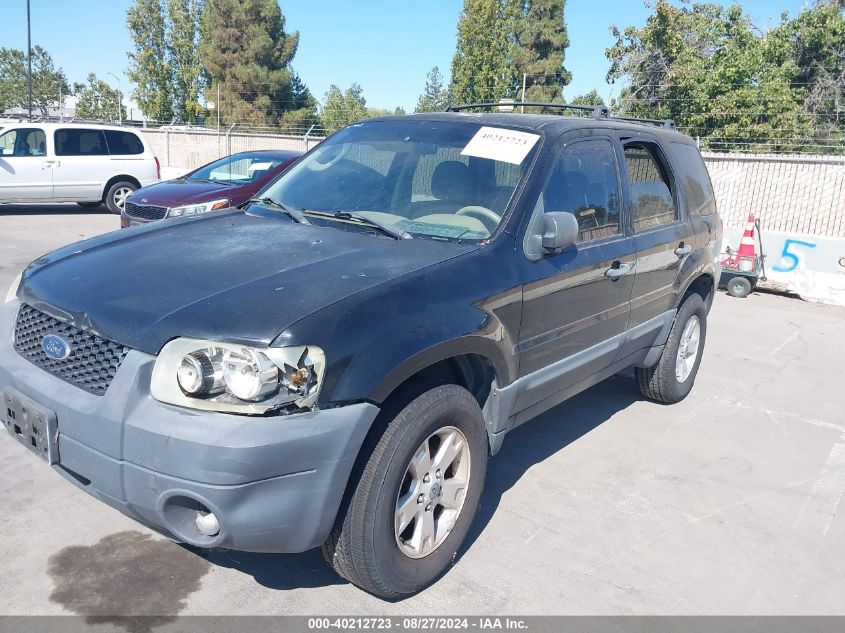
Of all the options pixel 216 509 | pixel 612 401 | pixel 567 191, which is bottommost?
pixel 612 401

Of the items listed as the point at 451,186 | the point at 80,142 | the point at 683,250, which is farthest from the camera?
the point at 80,142

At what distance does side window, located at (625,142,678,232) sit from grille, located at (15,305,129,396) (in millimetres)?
3001

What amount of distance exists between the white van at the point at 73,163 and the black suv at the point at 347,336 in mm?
11770

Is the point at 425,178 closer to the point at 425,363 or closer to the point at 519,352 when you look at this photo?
the point at 519,352

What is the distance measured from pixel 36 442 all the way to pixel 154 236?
1.09 meters

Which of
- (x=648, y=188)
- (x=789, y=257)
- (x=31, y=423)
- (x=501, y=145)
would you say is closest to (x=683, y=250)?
(x=648, y=188)

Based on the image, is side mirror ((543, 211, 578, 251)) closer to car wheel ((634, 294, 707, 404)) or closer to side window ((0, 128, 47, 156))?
car wheel ((634, 294, 707, 404))

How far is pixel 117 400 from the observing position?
2473 millimetres

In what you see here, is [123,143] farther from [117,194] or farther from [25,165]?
[25,165]

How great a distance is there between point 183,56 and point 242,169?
41.9 metres

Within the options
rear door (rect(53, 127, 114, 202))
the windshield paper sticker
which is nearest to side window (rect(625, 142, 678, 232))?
the windshield paper sticker

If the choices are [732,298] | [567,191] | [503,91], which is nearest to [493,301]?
[567,191]

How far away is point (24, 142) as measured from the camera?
14.0 metres

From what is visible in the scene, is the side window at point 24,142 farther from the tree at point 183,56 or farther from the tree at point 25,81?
the tree at point 25,81
